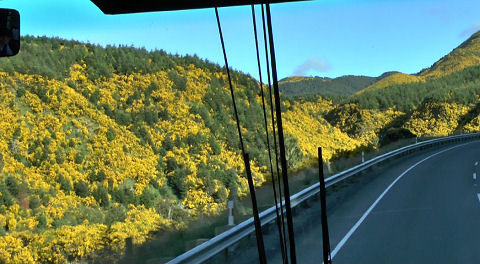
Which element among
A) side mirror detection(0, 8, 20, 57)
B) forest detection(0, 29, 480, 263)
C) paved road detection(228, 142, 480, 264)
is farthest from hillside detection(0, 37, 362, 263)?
side mirror detection(0, 8, 20, 57)

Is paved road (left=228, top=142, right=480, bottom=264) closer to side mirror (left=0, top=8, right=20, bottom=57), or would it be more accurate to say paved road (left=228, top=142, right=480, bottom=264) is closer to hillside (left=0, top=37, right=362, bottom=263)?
hillside (left=0, top=37, right=362, bottom=263)

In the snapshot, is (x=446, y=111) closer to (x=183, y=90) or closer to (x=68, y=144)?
(x=183, y=90)

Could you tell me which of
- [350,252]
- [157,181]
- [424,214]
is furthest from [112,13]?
[157,181]

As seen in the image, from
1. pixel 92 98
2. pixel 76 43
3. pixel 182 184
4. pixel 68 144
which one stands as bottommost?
pixel 182 184

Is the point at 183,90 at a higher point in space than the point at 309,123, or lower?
higher

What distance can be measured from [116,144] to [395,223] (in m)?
43.0

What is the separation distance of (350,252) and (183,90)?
2791 inches

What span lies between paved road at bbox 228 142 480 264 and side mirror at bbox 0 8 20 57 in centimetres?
704

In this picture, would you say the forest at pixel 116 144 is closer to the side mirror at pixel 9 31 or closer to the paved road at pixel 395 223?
the paved road at pixel 395 223

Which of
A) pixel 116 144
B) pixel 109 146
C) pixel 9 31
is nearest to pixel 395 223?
pixel 9 31

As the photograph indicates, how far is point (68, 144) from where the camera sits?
1934 inches

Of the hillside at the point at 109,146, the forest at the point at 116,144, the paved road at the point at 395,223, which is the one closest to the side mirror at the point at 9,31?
the forest at the point at 116,144

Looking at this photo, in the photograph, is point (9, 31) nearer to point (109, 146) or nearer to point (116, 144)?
point (109, 146)

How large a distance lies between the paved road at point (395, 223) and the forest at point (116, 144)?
3.21 m
